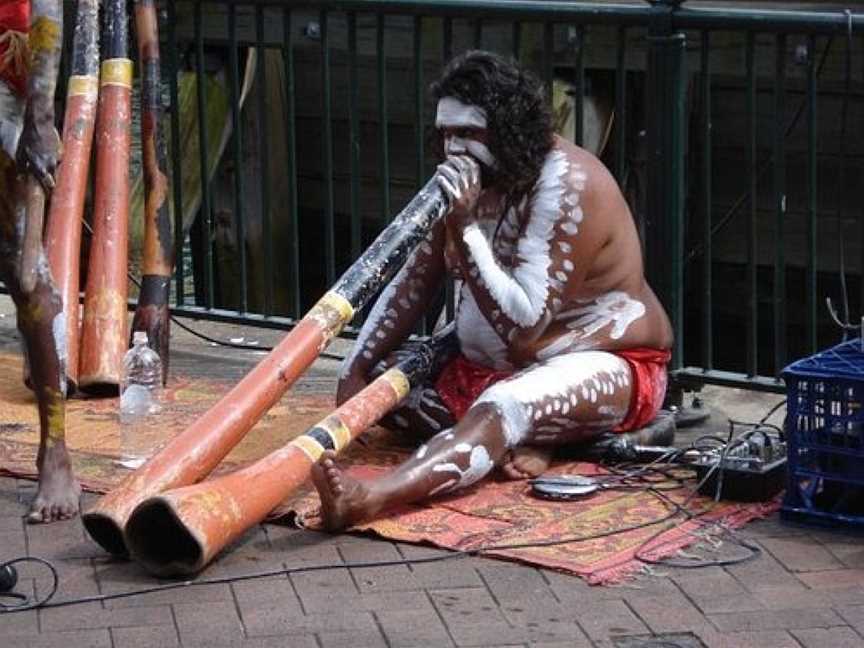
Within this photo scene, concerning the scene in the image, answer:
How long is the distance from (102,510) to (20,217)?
95 cm

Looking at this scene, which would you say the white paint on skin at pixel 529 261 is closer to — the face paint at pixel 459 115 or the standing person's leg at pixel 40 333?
the face paint at pixel 459 115

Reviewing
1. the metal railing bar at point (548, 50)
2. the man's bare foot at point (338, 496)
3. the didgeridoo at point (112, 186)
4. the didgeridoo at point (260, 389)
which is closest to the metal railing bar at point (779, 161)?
the metal railing bar at point (548, 50)

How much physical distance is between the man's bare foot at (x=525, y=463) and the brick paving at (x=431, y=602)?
2.05ft

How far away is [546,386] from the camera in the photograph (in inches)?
225

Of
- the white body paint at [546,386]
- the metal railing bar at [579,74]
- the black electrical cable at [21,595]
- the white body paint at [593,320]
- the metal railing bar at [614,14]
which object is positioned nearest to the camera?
the black electrical cable at [21,595]

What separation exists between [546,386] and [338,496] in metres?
0.81

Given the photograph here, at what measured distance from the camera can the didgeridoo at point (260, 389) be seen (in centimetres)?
512

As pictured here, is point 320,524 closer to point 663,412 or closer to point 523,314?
point 523,314

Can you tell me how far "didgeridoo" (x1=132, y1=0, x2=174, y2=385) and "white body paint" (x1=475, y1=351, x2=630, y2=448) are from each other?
1.77 meters

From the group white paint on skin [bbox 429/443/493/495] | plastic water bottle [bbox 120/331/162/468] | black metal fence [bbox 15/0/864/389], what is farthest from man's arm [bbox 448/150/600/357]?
plastic water bottle [bbox 120/331/162/468]

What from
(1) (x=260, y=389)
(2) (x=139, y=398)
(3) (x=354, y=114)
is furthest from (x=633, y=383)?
(3) (x=354, y=114)

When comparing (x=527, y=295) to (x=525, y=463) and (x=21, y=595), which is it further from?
(x=21, y=595)

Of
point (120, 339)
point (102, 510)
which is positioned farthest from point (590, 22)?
point (102, 510)

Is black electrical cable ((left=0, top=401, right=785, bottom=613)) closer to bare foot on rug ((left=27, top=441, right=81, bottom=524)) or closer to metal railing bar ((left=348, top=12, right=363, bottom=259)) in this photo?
bare foot on rug ((left=27, top=441, right=81, bottom=524))
